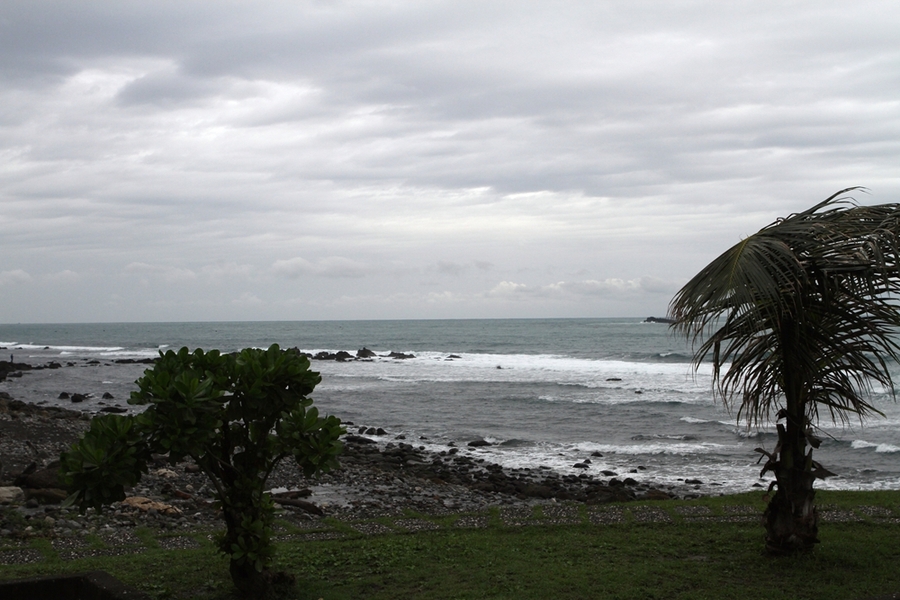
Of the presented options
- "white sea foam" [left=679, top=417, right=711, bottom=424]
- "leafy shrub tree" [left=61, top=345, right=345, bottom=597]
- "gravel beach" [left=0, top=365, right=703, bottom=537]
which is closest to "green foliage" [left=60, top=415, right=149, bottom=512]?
"leafy shrub tree" [left=61, top=345, right=345, bottom=597]

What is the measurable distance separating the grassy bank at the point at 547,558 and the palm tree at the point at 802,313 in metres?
0.61

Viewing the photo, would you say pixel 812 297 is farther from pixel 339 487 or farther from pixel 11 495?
pixel 11 495

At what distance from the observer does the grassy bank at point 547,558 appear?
224 inches

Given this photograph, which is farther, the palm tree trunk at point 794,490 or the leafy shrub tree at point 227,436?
the palm tree trunk at point 794,490

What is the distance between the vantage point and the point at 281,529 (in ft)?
26.9

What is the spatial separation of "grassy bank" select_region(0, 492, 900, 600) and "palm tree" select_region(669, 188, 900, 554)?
612mm

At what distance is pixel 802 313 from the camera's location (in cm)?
606

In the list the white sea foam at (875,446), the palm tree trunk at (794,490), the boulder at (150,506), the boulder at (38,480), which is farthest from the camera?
the white sea foam at (875,446)

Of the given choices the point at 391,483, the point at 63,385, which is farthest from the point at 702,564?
the point at 63,385

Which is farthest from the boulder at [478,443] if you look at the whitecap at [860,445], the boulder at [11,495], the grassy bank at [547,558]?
the boulder at [11,495]

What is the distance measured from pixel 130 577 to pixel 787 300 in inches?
223

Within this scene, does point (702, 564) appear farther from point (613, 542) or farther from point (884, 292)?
point (884, 292)

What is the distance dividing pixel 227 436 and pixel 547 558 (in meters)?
3.05

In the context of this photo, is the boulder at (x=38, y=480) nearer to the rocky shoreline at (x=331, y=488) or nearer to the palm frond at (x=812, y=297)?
the rocky shoreline at (x=331, y=488)
